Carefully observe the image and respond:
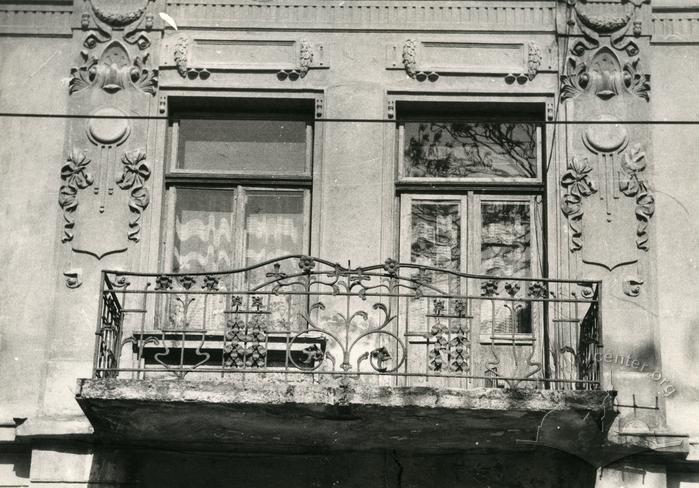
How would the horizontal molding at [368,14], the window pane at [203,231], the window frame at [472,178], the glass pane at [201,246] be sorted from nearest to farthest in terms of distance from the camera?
the glass pane at [201,246], the window pane at [203,231], the window frame at [472,178], the horizontal molding at [368,14]

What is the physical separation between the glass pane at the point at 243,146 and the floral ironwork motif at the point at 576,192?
2226mm

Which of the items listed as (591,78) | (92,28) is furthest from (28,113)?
(591,78)

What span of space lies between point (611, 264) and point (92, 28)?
4.83 meters

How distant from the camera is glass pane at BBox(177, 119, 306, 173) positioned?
1291 centimetres

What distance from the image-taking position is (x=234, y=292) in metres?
11.3

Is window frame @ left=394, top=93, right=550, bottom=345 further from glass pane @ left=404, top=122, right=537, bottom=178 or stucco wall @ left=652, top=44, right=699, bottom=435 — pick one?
stucco wall @ left=652, top=44, right=699, bottom=435

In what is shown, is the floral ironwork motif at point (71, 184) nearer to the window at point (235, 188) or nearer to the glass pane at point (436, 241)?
the window at point (235, 188)

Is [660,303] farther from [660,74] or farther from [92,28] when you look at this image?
[92,28]

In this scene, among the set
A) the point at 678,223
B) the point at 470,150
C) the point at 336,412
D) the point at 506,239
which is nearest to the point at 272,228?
the point at 470,150

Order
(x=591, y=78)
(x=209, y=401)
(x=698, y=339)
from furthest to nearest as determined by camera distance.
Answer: (x=591, y=78)
(x=698, y=339)
(x=209, y=401)

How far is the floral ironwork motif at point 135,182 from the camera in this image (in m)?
12.4

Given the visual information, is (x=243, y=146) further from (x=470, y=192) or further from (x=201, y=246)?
(x=470, y=192)

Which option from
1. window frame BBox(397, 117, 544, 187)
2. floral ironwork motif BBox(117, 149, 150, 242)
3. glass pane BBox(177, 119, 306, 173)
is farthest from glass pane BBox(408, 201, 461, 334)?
floral ironwork motif BBox(117, 149, 150, 242)

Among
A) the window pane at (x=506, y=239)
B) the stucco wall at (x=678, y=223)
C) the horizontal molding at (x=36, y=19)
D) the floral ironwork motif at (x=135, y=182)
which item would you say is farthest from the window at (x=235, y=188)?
the stucco wall at (x=678, y=223)
